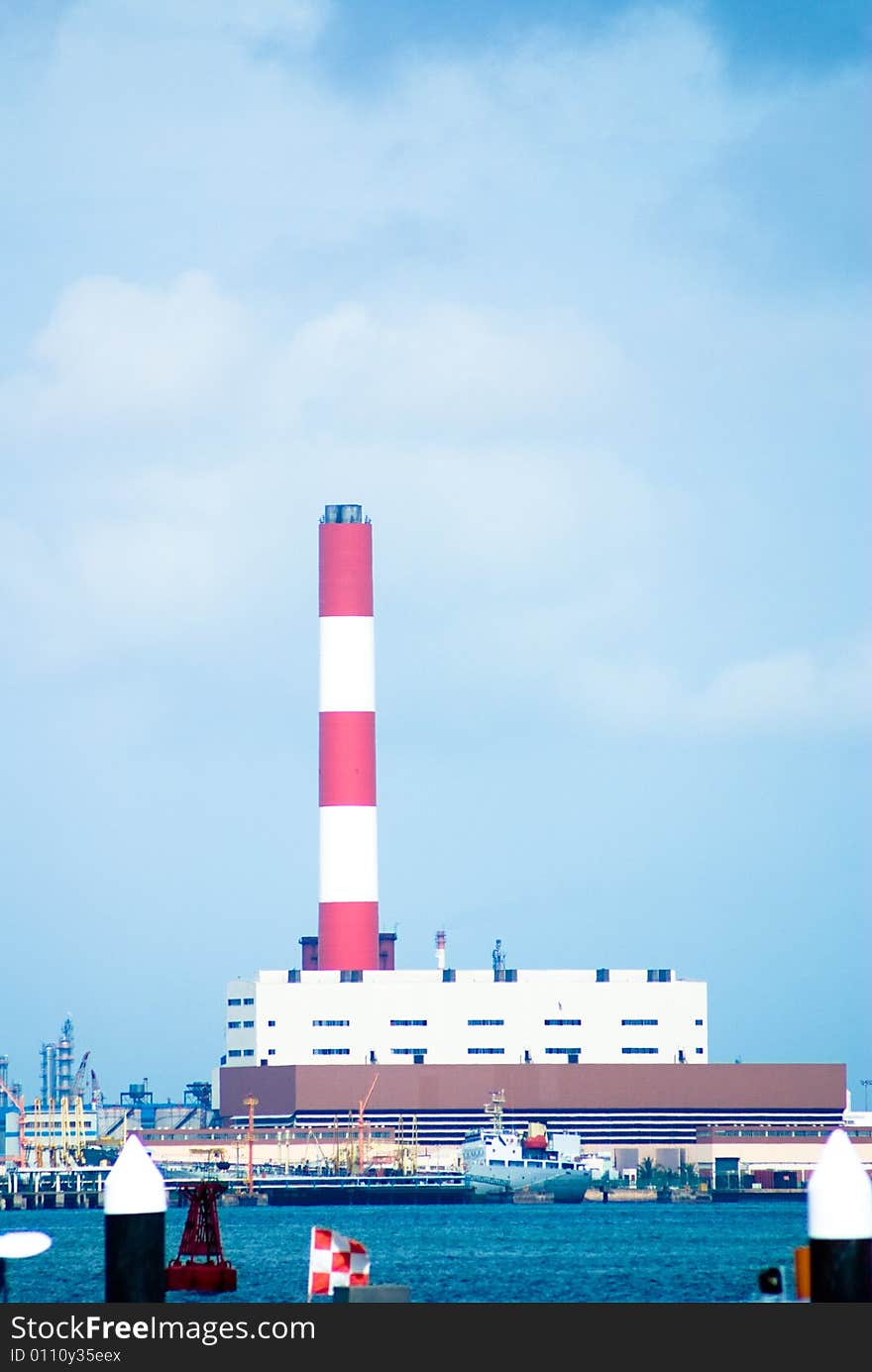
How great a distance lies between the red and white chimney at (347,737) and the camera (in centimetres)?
7544

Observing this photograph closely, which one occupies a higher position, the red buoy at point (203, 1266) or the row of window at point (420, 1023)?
the row of window at point (420, 1023)

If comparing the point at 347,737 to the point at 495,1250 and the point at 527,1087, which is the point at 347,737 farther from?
the point at 495,1250

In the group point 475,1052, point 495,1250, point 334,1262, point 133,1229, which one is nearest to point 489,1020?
point 475,1052

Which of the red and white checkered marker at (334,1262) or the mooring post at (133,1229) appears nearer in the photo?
the mooring post at (133,1229)

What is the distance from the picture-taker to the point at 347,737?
75.4m

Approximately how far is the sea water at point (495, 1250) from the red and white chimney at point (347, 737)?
10.5 metres

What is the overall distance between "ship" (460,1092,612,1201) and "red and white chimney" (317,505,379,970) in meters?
11.2

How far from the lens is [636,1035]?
87.6 meters

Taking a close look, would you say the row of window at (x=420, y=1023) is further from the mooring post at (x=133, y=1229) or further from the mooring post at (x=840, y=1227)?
the mooring post at (x=840, y=1227)

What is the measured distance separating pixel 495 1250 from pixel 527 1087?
38.8 m

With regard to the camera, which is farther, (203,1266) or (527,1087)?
(527,1087)

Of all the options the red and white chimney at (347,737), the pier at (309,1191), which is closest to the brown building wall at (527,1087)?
the pier at (309,1191)

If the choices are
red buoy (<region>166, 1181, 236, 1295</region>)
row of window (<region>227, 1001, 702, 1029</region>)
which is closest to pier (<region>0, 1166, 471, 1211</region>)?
row of window (<region>227, 1001, 702, 1029</region>)

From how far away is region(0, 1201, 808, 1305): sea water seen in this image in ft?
109
